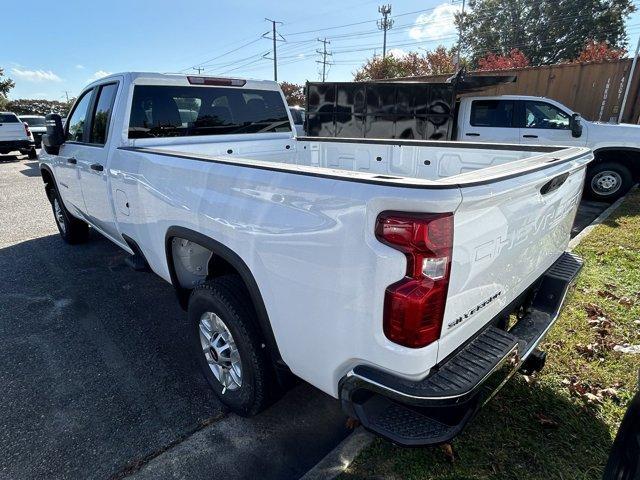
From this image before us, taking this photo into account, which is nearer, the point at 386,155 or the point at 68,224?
the point at 386,155

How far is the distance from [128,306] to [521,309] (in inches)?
136

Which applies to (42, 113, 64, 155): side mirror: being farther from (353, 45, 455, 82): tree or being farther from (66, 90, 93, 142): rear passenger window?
(353, 45, 455, 82): tree

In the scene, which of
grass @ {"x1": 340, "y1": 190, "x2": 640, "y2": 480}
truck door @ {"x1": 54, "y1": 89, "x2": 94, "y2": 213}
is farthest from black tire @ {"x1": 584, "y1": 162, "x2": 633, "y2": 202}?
truck door @ {"x1": 54, "y1": 89, "x2": 94, "y2": 213}

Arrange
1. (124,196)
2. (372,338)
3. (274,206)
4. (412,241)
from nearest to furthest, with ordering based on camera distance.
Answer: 1. (412,241)
2. (372,338)
3. (274,206)
4. (124,196)

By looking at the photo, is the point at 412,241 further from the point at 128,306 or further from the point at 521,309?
the point at 128,306

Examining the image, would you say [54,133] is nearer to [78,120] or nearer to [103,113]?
[78,120]

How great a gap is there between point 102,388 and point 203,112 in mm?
2546

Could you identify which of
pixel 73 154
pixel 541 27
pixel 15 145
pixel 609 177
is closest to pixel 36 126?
pixel 15 145

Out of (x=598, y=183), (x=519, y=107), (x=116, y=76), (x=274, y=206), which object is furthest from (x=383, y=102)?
(x=274, y=206)

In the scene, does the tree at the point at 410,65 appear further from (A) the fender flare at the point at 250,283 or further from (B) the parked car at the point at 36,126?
(A) the fender flare at the point at 250,283

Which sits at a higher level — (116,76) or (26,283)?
(116,76)

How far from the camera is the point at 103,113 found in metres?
3.80

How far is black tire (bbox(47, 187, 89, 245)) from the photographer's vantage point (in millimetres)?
5421

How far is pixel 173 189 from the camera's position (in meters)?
2.52
